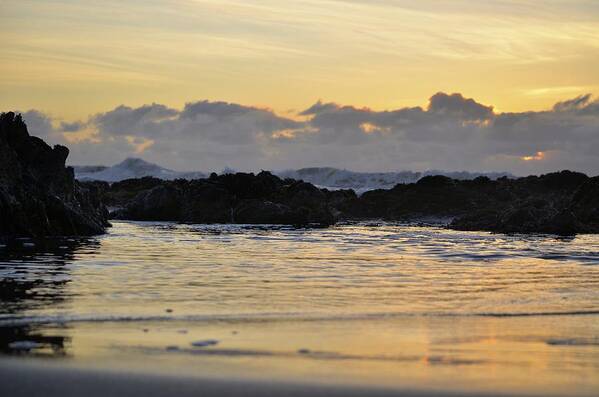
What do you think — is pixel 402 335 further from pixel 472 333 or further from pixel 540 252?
pixel 540 252

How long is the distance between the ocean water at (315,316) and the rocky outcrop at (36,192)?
4617 millimetres

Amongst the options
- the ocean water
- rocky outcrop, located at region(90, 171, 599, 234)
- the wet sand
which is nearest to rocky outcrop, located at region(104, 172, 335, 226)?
rocky outcrop, located at region(90, 171, 599, 234)

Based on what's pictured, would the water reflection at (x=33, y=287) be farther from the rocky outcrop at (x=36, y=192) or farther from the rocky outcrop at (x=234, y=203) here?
the rocky outcrop at (x=234, y=203)

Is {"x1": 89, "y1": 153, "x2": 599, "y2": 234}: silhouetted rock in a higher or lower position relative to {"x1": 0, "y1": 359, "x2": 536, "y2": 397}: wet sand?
higher

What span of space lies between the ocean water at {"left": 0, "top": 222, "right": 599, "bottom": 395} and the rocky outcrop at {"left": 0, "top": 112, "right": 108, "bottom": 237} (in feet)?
15.1

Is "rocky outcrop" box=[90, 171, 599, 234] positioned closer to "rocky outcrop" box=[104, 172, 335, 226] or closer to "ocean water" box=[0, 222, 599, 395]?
"rocky outcrop" box=[104, 172, 335, 226]

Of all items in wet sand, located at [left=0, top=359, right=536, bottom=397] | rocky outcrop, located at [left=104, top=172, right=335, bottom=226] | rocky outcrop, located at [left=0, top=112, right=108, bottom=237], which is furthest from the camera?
rocky outcrop, located at [left=104, top=172, right=335, bottom=226]

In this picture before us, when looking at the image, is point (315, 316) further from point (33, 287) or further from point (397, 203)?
point (397, 203)

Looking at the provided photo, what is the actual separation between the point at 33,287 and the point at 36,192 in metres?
14.7

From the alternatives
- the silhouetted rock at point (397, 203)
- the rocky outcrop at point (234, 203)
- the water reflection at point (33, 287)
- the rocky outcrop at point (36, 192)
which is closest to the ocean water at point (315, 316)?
the water reflection at point (33, 287)

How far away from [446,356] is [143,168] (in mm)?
140072

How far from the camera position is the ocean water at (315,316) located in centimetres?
807

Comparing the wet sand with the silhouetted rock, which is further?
the silhouetted rock

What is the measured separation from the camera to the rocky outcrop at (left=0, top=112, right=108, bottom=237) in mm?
25625
